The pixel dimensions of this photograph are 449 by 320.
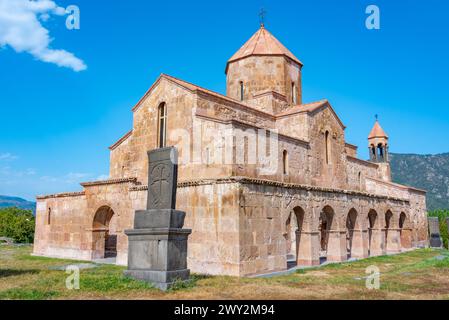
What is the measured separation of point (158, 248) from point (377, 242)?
13015 millimetres

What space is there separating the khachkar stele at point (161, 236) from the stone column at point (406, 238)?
17509mm

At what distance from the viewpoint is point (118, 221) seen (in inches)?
545

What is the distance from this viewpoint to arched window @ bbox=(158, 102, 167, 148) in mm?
14328

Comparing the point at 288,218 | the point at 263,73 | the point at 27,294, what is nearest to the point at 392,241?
the point at 288,218

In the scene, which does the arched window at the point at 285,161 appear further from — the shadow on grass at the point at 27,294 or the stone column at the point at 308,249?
the shadow on grass at the point at 27,294

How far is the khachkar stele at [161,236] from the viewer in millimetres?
6879

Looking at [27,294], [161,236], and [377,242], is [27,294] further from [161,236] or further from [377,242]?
[377,242]

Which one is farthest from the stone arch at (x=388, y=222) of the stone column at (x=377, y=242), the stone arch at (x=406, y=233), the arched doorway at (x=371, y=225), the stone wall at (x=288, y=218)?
the stone arch at (x=406, y=233)

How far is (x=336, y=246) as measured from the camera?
1377 centimetres

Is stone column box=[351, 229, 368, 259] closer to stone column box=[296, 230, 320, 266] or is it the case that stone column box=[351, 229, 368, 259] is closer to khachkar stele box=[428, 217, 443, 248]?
stone column box=[296, 230, 320, 266]
